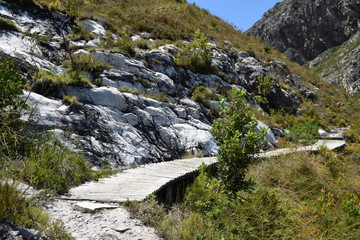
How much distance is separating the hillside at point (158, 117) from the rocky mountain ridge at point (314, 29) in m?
40.3

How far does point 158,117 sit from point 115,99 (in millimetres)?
1462

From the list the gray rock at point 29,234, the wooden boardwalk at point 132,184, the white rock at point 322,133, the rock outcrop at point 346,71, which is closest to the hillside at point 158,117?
the gray rock at point 29,234

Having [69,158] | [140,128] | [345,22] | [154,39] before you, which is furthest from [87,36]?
[345,22]

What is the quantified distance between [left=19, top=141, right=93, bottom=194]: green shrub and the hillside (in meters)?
0.02

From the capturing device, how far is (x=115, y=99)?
27.5 feet

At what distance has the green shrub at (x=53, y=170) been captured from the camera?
13.7 feet

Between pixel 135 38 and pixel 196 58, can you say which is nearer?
pixel 196 58

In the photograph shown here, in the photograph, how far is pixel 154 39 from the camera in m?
14.9

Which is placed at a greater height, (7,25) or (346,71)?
(346,71)

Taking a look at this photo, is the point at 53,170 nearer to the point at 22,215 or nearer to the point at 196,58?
the point at 22,215

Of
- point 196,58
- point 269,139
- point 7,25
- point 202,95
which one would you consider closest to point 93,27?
point 7,25

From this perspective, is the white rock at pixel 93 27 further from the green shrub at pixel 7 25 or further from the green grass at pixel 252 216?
the green grass at pixel 252 216

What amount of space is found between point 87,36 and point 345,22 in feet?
208

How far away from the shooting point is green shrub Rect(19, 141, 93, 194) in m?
4.18
